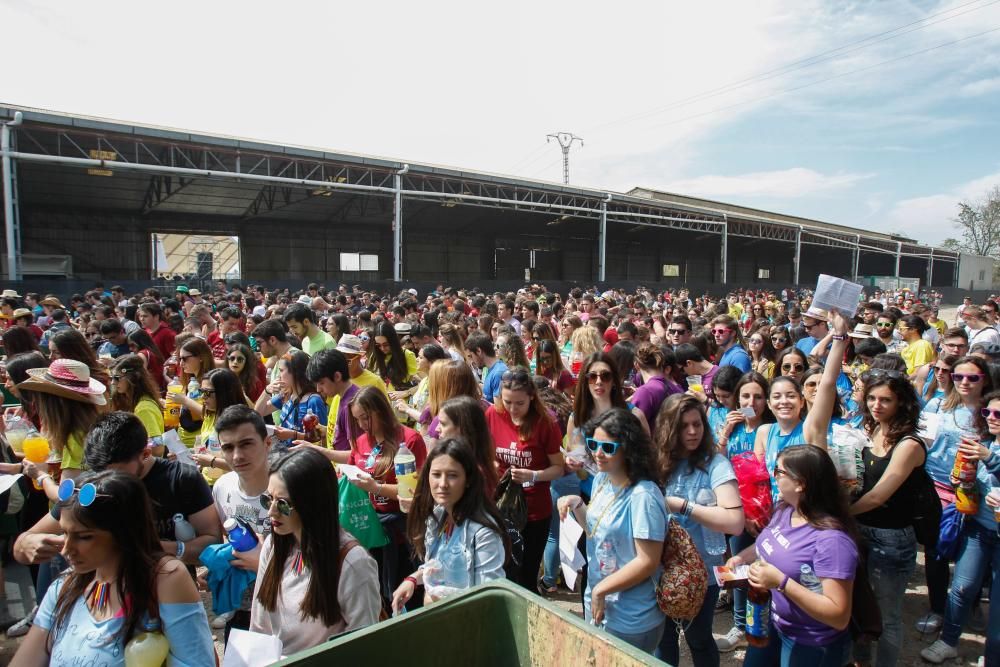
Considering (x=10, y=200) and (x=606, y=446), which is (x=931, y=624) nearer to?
(x=606, y=446)

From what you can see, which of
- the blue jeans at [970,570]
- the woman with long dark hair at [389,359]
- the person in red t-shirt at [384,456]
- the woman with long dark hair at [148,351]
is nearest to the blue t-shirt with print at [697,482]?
the person in red t-shirt at [384,456]

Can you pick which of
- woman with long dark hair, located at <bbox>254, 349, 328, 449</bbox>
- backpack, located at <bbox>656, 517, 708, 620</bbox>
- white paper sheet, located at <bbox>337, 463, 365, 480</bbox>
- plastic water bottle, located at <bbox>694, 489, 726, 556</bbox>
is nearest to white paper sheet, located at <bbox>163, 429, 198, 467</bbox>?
woman with long dark hair, located at <bbox>254, 349, 328, 449</bbox>

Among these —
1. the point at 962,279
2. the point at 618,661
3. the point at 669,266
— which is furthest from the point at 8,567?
the point at 962,279

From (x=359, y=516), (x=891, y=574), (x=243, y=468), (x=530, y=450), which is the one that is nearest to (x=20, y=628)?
(x=243, y=468)

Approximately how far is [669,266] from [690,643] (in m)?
41.6

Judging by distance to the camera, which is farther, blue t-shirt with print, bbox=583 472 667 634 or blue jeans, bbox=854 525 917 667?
blue jeans, bbox=854 525 917 667

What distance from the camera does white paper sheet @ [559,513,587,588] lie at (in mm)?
2677

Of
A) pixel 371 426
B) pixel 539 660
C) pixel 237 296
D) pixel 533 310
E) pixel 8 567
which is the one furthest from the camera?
pixel 237 296

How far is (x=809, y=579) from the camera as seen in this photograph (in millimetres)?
2279

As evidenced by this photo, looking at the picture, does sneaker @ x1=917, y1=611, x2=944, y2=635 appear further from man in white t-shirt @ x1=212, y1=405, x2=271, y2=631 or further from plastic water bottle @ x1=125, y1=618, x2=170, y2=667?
plastic water bottle @ x1=125, y1=618, x2=170, y2=667

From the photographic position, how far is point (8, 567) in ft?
14.1

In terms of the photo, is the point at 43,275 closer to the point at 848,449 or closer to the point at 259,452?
the point at 259,452

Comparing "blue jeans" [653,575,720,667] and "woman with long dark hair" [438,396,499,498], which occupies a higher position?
"woman with long dark hair" [438,396,499,498]

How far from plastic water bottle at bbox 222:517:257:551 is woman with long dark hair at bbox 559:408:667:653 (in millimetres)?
1414
